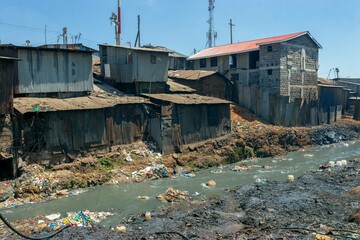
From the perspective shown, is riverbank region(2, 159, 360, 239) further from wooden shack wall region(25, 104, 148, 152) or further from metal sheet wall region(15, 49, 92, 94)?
metal sheet wall region(15, 49, 92, 94)

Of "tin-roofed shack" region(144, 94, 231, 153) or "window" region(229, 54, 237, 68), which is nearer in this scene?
"tin-roofed shack" region(144, 94, 231, 153)

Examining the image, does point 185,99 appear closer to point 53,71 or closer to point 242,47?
point 53,71

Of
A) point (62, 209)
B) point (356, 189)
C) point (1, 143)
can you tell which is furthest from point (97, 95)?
point (356, 189)

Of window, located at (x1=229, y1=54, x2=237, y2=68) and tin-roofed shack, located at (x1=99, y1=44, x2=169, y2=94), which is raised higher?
window, located at (x1=229, y1=54, x2=237, y2=68)

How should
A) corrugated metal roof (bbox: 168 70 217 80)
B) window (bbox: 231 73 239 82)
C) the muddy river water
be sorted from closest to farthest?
1. the muddy river water
2. corrugated metal roof (bbox: 168 70 217 80)
3. window (bbox: 231 73 239 82)

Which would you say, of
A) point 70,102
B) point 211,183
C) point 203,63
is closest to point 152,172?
point 211,183

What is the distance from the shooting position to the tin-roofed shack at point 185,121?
19641 millimetres

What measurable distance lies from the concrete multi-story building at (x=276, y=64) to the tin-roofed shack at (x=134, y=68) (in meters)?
8.31

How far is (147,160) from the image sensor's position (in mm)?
18312

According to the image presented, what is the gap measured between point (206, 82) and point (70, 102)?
12.7m

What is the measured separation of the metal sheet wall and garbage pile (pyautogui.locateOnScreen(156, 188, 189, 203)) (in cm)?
849

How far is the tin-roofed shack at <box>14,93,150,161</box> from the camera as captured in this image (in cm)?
1539

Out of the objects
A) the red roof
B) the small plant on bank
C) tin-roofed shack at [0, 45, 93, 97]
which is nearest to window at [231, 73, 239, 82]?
the red roof

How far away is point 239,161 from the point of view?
71.2ft
